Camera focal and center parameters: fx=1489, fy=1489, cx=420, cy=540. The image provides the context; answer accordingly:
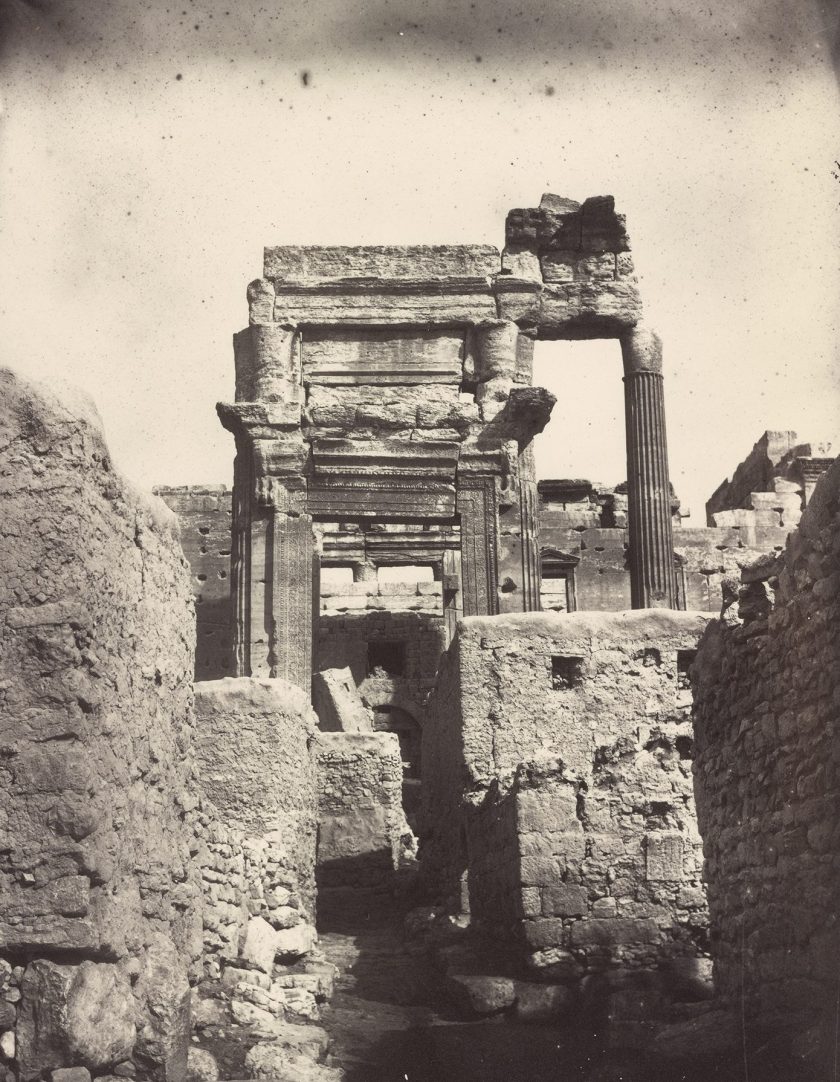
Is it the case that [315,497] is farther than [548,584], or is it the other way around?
[548,584]

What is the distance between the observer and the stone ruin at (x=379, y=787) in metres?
4.61

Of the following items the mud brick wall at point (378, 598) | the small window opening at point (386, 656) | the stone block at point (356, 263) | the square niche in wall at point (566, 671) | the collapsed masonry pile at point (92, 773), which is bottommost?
the collapsed masonry pile at point (92, 773)

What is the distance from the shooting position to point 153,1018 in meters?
4.87

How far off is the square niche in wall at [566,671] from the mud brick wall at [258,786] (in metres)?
2.27

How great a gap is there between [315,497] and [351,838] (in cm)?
616

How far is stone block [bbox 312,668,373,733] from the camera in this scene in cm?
1764

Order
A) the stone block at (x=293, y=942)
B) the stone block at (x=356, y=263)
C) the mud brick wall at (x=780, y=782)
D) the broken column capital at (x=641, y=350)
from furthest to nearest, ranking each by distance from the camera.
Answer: the broken column capital at (x=641, y=350), the stone block at (x=356, y=263), the stone block at (x=293, y=942), the mud brick wall at (x=780, y=782)

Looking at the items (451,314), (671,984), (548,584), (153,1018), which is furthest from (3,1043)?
(548,584)

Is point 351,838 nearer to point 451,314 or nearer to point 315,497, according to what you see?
point 315,497

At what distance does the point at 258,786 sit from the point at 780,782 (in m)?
3.40

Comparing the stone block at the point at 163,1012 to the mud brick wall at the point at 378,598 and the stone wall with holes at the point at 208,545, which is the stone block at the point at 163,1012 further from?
the mud brick wall at the point at 378,598

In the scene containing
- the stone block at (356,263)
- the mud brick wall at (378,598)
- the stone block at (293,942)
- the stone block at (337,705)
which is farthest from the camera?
the mud brick wall at (378,598)

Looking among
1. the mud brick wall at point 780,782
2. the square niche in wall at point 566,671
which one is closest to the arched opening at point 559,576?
the square niche in wall at point 566,671

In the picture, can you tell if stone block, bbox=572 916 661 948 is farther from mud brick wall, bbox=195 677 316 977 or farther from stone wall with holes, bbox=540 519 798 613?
stone wall with holes, bbox=540 519 798 613
